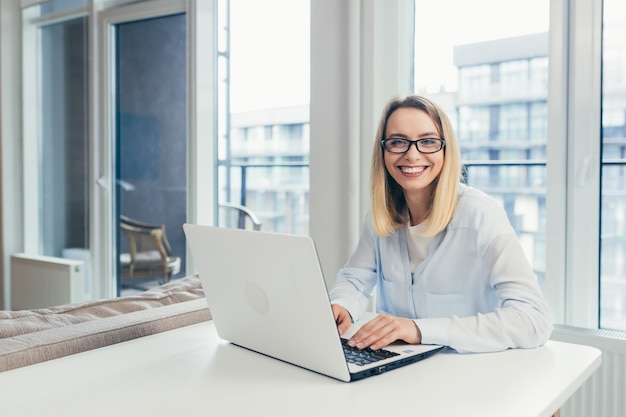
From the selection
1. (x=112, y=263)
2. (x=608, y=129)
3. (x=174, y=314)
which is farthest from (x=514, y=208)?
(x=112, y=263)

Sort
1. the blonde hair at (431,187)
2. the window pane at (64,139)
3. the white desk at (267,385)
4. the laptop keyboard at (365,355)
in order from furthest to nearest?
1. the window pane at (64,139)
2. the blonde hair at (431,187)
3. the laptop keyboard at (365,355)
4. the white desk at (267,385)

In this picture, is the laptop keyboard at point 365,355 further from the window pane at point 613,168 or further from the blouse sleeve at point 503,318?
the window pane at point 613,168

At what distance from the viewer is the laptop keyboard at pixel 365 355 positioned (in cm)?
118

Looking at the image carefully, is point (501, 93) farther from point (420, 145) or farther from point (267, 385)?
point (267, 385)

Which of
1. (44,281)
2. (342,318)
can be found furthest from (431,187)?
(44,281)

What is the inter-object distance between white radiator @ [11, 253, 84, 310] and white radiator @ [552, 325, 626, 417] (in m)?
3.07

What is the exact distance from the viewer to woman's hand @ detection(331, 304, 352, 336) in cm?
145

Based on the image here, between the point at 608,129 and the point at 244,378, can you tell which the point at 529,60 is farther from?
the point at 244,378

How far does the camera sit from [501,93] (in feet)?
7.94

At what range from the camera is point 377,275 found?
5.81 ft

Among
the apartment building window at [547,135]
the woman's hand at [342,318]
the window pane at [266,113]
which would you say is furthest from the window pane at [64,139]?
the woman's hand at [342,318]

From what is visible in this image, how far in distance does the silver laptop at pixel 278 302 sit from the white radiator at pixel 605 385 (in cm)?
103

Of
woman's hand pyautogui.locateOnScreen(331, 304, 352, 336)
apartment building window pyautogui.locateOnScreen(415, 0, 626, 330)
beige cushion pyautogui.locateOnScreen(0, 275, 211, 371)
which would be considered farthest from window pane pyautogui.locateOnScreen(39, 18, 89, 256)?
woman's hand pyautogui.locateOnScreen(331, 304, 352, 336)

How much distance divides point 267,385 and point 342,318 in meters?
0.40
